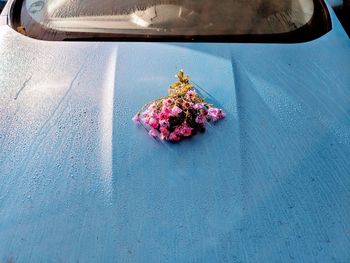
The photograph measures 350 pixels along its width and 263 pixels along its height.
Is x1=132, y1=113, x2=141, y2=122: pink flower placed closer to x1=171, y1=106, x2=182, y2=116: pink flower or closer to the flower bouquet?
the flower bouquet

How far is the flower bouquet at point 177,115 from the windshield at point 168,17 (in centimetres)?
47

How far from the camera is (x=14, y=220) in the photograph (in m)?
1.33

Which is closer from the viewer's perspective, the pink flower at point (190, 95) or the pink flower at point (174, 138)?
the pink flower at point (174, 138)

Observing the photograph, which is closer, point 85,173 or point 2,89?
point 85,173

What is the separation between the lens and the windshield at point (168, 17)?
6.81 ft

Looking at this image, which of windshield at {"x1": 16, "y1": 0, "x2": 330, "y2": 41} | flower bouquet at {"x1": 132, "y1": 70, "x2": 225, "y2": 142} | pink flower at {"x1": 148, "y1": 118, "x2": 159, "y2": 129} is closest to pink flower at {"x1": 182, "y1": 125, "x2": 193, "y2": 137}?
flower bouquet at {"x1": 132, "y1": 70, "x2": 225, "y2": 142}

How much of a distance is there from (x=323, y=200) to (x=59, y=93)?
1043 mm

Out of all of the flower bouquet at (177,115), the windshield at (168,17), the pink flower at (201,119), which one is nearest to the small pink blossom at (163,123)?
the flower bouquet at (177,115)

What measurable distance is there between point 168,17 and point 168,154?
2.82 ft

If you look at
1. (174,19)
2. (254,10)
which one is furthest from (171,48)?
(254,10)

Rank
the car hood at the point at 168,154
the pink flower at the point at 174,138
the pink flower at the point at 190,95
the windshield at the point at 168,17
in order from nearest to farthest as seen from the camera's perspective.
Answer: the car hood at the point at 168,154 < the pink flower at the point at 174,138 < the pink flower at the point at 190,95 < the windshield at the point at 168,17

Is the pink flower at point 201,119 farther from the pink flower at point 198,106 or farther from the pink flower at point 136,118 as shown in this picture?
the pink flower at point 136,118

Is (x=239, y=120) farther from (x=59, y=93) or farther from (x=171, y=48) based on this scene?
(x=59, y=93)

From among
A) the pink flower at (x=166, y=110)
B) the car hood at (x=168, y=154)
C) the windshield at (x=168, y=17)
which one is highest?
the windshield at (x=168, y=17)
